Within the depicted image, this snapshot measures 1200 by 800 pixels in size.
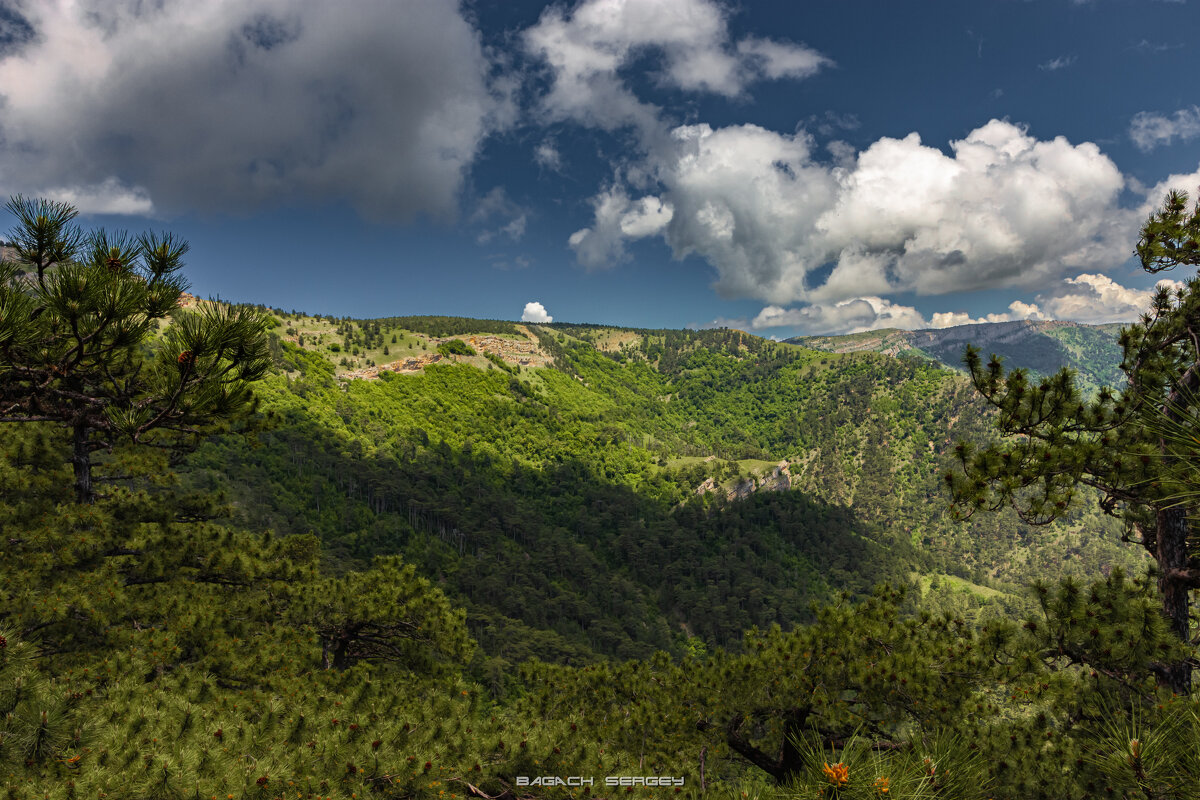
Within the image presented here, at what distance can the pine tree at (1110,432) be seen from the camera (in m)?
6.00

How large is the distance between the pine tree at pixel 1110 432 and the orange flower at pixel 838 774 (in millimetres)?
4958

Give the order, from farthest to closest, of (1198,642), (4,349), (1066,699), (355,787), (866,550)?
(866,550), (1066,699), (1198,642), (355,787), (4,349)

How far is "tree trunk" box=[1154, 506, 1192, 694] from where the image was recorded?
621cm

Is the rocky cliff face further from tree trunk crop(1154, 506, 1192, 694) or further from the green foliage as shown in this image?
tree trunk crop(1154, 506, 1192, 694)

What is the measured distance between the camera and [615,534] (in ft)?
345

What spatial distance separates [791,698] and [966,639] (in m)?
3.01

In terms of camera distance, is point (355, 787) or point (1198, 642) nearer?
point (355, 787)

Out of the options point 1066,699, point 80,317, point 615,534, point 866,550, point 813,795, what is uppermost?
point 80,317

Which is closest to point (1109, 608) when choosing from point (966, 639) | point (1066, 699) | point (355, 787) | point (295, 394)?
point (1066, 699)

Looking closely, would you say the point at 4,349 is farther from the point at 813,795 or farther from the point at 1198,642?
the point at 1198,642

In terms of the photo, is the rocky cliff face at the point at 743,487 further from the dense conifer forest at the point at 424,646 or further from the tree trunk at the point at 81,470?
the tree trunk at the point at 81,470

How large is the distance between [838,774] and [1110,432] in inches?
279

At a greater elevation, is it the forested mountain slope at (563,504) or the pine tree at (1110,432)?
the pine tree at (1110,432)

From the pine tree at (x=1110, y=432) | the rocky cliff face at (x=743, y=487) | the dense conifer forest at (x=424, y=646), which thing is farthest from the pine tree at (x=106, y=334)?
the rocky cliff face at (x=743, y=487)
